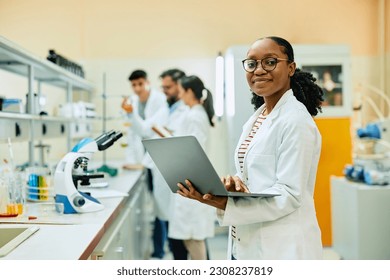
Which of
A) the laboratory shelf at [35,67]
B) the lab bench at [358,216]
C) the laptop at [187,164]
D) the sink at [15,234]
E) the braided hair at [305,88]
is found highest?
the laboratory shelf at [35,67]

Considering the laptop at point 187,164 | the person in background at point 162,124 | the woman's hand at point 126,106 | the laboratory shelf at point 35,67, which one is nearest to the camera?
the laptop at point 187,164

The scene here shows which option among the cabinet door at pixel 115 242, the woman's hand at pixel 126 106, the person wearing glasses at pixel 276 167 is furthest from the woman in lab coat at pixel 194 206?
the person wearing glasses at pixel 276 167

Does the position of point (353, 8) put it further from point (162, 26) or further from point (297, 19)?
point (162, 26)

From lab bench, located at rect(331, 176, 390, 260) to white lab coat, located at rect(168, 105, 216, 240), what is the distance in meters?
1.03

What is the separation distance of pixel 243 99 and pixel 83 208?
0.81 m

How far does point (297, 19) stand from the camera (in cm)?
207

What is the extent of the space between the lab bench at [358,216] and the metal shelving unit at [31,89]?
6.98 ft

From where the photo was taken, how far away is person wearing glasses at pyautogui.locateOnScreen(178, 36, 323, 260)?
1355 mm

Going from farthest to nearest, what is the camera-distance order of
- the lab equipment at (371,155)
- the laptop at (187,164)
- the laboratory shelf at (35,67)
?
the lab equipment at (371,155) → the laboratory shelf at (35,67) → the laptop at (187,164)

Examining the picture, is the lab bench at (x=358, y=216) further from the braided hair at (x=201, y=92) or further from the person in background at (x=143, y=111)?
the person in background at (x=143, y=111)

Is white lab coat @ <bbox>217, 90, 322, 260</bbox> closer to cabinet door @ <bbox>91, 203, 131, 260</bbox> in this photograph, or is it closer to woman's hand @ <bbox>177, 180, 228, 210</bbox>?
woman's hand @ <bbox>177, 180, 228, 210</bbox>

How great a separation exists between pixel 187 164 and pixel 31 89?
1598 millimetres

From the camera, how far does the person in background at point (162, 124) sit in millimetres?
3279

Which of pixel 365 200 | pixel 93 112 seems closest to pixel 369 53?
pixel 365 200
